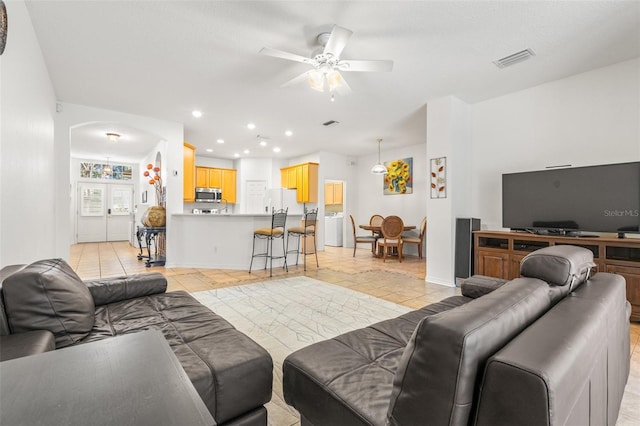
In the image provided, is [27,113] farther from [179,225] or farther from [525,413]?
[525,413]

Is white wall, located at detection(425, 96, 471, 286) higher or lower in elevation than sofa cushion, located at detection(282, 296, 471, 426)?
higher

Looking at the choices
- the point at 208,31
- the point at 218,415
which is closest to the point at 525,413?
the point at 218,415

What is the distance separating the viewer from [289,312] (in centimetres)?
297

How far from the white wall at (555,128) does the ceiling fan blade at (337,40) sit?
297 centimetres

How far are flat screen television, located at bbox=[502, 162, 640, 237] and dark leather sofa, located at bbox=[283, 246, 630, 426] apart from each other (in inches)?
97.7

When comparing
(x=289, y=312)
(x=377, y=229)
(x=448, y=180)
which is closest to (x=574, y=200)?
(x=448, y=180)

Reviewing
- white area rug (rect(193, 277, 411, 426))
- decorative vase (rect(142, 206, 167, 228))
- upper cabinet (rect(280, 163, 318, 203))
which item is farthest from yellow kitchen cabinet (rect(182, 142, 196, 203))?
white area rug (rect(193, 277, 411, 426))

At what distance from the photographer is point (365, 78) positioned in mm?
3576

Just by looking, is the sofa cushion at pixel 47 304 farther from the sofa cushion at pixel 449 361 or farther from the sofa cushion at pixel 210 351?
the sofa cushion at pixel 449 361

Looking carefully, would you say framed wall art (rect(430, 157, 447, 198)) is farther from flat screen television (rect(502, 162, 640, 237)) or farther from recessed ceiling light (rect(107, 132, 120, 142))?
recessed ceiling light (rect(107, 132, 120, 142))

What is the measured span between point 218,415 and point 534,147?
466 centimetres

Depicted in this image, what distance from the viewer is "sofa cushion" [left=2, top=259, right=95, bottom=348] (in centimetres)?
118

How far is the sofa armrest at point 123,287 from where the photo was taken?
191 centimetres

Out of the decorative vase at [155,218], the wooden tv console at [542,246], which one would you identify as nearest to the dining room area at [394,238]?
the wooden tv console at [542,246]
